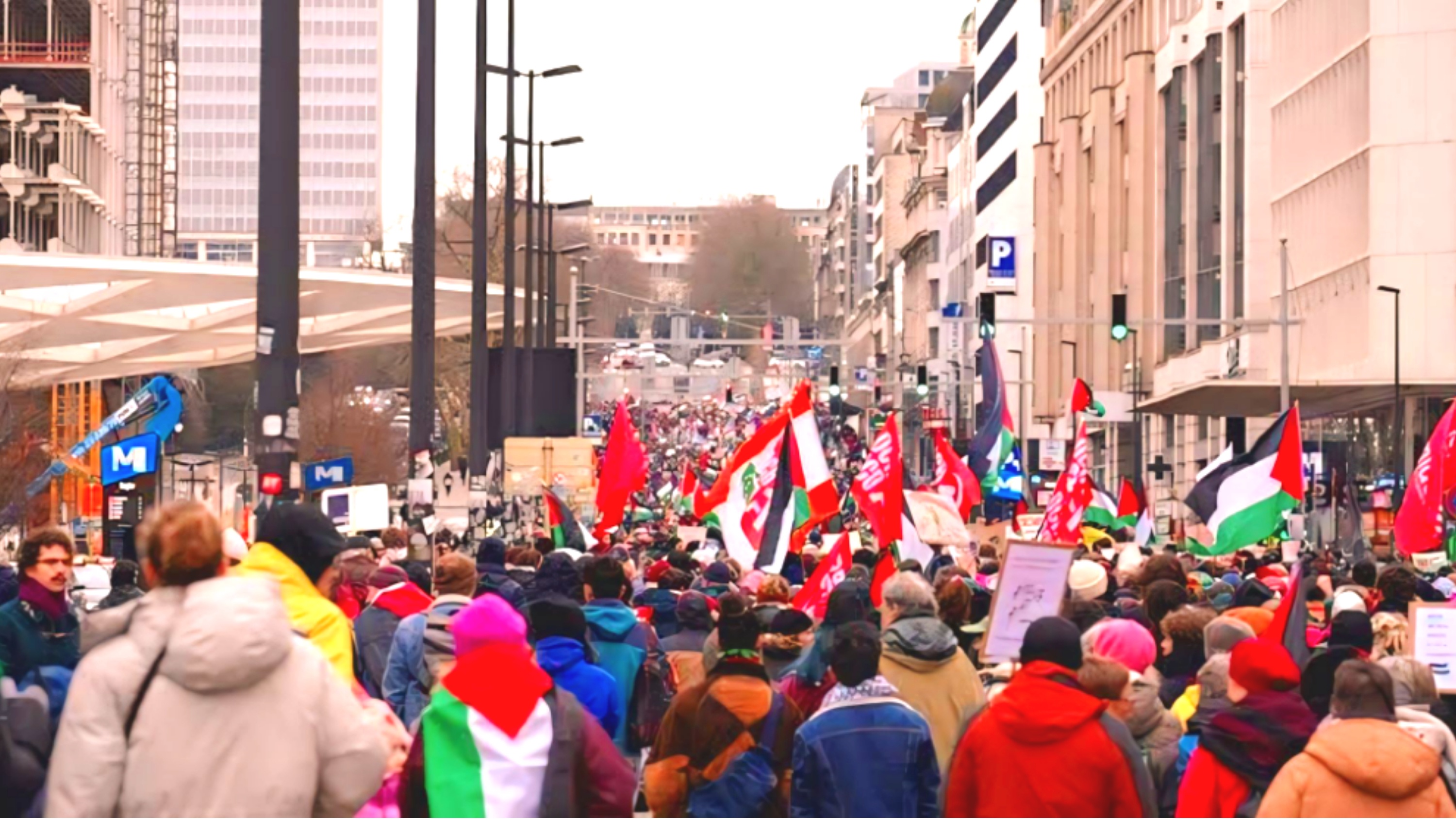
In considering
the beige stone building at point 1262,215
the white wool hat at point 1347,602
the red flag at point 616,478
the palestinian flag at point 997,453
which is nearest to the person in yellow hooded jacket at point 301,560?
the white wool hat at point 1347,602

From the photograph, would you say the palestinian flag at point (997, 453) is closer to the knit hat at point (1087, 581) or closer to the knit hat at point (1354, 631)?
the knit hat at point (1087, 581)

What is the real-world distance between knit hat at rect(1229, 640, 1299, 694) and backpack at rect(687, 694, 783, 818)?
5.30 ft

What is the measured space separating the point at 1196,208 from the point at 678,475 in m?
40.0

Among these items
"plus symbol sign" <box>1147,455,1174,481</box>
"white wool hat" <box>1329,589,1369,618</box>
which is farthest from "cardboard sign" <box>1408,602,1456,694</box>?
"plus symbol sign" <box>1147,455,1174,481</box>

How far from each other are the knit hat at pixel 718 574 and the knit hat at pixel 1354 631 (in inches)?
248

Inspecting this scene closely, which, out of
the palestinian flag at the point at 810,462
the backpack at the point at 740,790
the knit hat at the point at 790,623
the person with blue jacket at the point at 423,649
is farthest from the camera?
the palestinian flag at the point at 810,462

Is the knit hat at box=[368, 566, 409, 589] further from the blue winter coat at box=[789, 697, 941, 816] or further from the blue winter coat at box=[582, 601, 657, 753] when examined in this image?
the blue winter coat at box=[789, 697, 941, 816]

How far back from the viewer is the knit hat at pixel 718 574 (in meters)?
18.8

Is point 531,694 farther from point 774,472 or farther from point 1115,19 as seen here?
point 1115,19

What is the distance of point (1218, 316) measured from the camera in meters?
82.6

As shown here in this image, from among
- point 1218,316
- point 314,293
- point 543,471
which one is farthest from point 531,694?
point 1218,316

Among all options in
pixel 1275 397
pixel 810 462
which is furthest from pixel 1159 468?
pixel 810 462

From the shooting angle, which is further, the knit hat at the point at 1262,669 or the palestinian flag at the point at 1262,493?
the palestinian flag at the point at 1262,493

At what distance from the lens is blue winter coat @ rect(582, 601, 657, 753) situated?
45.9 feet
